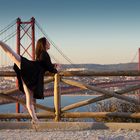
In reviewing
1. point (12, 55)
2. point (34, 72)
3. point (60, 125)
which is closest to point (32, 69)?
point (34, 72)

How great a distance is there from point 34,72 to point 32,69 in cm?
5

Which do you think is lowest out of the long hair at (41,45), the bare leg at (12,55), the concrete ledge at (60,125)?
the concrete ledge at (60,125)

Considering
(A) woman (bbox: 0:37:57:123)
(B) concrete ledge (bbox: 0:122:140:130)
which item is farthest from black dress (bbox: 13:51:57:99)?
(B) concrete ledge (bbox: 0:122:140:130)

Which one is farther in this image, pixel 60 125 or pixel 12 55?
pixel 60 125

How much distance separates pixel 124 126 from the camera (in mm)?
5469

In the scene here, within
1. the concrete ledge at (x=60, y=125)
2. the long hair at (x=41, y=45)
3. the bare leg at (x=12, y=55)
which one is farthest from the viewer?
the concrete ledge at (x=60, y=125)

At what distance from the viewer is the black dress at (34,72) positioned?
527 centimetres

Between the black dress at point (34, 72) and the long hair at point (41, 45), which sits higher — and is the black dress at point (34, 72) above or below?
below

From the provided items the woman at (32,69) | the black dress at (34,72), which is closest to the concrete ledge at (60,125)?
the woman at (32,69)

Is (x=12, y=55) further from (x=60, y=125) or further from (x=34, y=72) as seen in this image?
(x=60, y=125)

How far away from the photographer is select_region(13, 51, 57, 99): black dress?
5.27 metres

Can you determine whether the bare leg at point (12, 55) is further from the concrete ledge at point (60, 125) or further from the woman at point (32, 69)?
the concrete ledge at point (60, 125)

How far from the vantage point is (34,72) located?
530 centimetres

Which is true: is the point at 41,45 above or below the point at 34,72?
above
